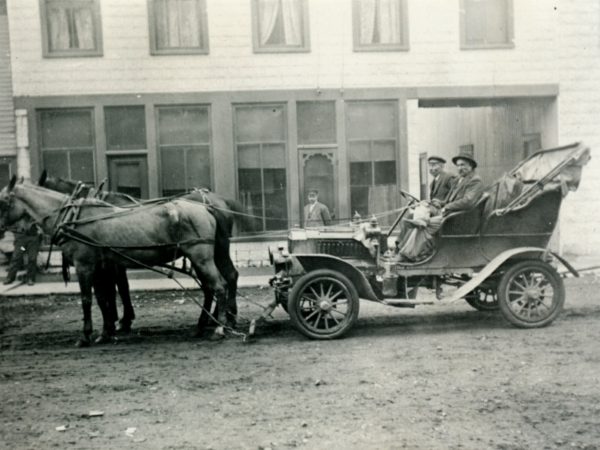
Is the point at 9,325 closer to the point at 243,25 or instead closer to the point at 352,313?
the point at 352,313

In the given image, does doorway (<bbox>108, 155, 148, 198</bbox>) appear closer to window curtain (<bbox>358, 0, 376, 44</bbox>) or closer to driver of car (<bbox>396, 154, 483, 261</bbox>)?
window curtain (<bbox>358, 0, 376, 44</bbox>)

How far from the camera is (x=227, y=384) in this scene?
5.62m

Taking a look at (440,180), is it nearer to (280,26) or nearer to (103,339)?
(103,339)

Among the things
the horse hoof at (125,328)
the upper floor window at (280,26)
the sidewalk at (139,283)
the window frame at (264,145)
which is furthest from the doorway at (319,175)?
the horse hoof at (125,328)

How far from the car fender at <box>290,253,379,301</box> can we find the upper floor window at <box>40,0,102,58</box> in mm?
7721

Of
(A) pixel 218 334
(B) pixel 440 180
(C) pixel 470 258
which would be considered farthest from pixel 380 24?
(A) pixel 218 334

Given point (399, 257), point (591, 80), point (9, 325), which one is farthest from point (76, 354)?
point (591, 80)

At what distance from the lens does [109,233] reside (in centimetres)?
743

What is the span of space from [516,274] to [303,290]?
241 cm

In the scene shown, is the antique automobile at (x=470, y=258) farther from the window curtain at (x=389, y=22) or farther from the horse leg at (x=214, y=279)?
the window curtain at (x=389, y=22)

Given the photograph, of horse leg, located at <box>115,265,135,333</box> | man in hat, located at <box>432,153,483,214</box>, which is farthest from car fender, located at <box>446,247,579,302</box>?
horse leg, located at <box>115,265,135,333</box>

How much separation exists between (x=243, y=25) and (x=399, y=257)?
7.25m

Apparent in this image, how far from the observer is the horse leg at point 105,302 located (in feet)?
24.6

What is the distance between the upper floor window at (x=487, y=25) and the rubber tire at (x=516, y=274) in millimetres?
7147
